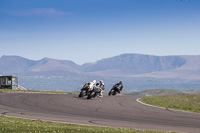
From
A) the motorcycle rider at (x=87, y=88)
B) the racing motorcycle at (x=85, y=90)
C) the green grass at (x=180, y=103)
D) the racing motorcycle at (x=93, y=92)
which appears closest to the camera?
the green grass at (x=180, y=103)

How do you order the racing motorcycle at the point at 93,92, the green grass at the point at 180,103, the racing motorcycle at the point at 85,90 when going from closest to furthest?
the green grass at the point at 180,103 < the racing motorcycle at the point at 93,92 < the racing motorcycle at the point at 85,90

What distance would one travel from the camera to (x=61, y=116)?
1831 cm

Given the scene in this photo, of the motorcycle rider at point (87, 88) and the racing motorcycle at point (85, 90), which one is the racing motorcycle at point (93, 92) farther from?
the racing motorcycle at point (85, 90)

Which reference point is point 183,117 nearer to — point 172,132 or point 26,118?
point 172,132

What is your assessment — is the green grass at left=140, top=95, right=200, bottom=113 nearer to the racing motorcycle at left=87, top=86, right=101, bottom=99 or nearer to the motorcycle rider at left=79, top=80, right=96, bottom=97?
the racing motorcycle at left=87, top=86, right=101, bottom=99

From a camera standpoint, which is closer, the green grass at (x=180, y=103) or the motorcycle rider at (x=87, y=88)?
the green grass at (x=180, y=103)

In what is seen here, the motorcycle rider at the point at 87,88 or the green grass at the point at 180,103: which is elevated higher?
the motorcycle rider at the point at 87,88

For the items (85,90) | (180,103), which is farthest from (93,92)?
(180,103)

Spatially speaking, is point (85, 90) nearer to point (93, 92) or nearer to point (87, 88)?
point (87, 88)

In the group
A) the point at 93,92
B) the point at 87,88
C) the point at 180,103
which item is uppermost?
the point at 87,88

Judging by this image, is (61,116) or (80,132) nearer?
(80,132)

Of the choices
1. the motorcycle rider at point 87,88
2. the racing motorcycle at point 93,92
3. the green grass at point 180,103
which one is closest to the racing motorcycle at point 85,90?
the motorcycle rider at point 87,88

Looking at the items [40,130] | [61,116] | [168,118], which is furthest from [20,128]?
[168,118]

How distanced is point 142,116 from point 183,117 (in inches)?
98.3
